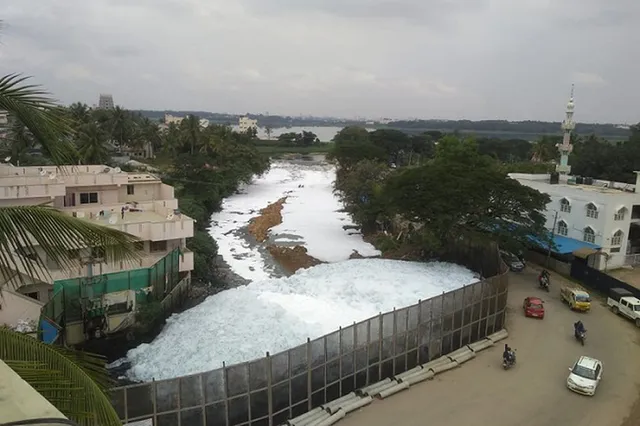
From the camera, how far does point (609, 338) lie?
2156 centimetres

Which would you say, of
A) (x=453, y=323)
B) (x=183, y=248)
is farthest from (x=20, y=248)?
(x=183, y=248)

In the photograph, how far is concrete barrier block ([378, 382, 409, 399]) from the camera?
52.2 ft

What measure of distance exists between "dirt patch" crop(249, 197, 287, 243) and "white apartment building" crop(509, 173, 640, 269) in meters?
21.9

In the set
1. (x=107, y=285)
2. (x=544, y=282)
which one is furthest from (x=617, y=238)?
Result: (x=107, y=285)

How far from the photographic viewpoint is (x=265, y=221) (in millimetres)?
47188

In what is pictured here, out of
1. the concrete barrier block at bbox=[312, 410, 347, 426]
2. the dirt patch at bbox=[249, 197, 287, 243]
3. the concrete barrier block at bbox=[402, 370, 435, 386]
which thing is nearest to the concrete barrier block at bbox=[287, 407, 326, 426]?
the concrete barrier block at bbox=[312, 410, 347, 426]

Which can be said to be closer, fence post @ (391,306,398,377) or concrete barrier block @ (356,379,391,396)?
concrete barrier block @ (356,379,391,396)

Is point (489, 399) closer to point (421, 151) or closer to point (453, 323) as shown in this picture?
point (453, 323)

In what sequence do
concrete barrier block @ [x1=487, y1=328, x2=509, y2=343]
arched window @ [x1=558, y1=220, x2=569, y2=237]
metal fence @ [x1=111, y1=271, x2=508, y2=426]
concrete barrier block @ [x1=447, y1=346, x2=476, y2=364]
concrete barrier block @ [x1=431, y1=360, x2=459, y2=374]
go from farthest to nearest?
arched window @ [x1=558, y1=220, x2=569, y2=237] → concrete barrier block @ [x1=487, y1=328, x2=509, y2=343] → concrete barrier block @ [x1=447, y1=346, x2=476, y2=364] → concrete barrier block @ [x1=431, y1=360, x2=459, y2=374] → metal fence @ [x1=111, y1=271, x2=508, y2=426]

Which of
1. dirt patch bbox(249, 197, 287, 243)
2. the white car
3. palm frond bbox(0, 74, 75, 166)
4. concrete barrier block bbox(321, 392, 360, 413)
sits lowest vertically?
dirt patch bbox(249, 197, 287, 243)

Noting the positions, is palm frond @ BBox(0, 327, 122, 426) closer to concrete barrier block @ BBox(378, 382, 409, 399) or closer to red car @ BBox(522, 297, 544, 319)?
concrete barrier block @ BBox(378, 382, 409, 399)

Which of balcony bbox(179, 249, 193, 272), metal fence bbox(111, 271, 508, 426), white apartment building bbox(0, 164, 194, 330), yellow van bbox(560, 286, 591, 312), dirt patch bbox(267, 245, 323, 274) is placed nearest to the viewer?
metal fence bbox(111, 271, 508, 426)

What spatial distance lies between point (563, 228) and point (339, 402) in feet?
82.7

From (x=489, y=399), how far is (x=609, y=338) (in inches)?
343
